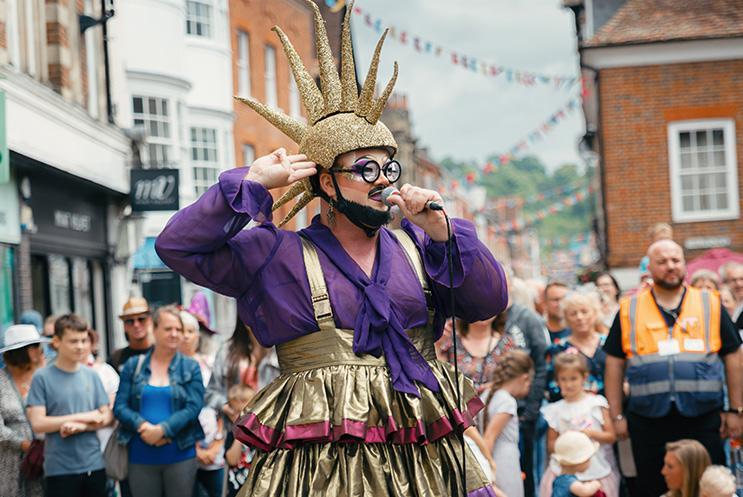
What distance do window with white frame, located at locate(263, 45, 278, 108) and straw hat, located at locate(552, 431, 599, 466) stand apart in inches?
802

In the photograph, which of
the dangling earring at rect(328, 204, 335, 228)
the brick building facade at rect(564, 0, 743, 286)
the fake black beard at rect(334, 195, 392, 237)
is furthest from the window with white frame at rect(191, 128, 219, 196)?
the fake black beard at rect(334, 195, 392, 237)

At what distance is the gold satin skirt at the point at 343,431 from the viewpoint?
3713 millimetres

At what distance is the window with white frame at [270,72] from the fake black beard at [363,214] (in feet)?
74.9

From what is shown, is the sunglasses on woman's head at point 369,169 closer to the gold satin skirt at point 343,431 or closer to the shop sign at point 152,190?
the gold satin skirt at point 343,431

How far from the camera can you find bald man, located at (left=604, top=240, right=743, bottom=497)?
6.89 m

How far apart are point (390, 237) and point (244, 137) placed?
21712mm

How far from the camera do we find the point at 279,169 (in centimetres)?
375

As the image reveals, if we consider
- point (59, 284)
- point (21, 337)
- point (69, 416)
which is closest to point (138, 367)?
point (69, 416)

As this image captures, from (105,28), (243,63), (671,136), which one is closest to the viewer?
(105,28)

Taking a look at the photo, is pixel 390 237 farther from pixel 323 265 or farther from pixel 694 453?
pixel 694 453

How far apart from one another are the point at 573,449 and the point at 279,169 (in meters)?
3.69

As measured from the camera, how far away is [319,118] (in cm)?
408

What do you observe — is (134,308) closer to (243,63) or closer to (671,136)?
(671,136)

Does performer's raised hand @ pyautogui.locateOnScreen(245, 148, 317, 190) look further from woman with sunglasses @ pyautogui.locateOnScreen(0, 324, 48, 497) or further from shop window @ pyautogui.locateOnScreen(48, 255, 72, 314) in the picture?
shop window @ pyautogui.locateOnScreen(48, 255, 72, 314)
